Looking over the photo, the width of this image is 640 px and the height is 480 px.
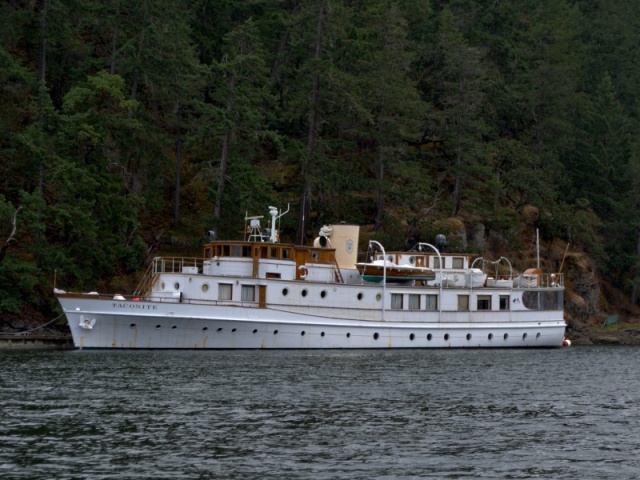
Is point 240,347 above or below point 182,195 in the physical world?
below

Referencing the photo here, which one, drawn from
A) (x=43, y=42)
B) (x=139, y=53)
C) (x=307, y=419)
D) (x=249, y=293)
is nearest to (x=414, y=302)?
(x=249, y=293)

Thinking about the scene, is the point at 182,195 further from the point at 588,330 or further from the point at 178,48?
the point at 588,330

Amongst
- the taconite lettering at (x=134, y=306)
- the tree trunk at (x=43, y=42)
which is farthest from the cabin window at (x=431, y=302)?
the tree trunk at (x=43, y=42)

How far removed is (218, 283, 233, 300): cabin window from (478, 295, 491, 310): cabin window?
1271cm

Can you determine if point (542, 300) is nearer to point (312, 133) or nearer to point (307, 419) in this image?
point (312, 133)

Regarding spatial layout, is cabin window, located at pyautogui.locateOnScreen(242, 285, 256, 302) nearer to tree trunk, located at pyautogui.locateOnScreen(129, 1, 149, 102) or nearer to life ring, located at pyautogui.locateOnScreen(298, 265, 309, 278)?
life ring, located at pyautogui.locateOnScreen(298, 265, 309, 278)

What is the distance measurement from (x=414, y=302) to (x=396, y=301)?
1.00 m

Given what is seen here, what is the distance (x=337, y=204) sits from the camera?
62.7 meters

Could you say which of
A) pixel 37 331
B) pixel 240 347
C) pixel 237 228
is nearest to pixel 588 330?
pixel 237 228

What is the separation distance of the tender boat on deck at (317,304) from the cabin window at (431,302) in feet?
0.35

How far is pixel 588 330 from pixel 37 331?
32.0m

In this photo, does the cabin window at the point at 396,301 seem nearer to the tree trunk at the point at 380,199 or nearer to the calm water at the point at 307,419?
the calm water at the point at 307,419

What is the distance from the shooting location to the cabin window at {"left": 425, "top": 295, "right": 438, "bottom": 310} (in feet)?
167

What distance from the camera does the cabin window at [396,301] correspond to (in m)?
49.9
